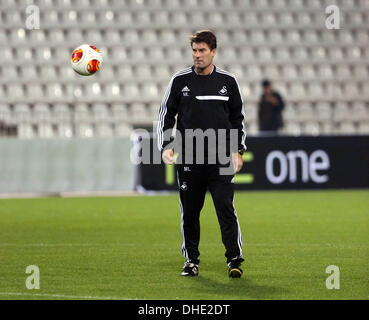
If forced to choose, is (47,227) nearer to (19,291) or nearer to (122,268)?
(122,268)

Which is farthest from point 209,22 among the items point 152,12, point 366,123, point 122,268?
point 122,268

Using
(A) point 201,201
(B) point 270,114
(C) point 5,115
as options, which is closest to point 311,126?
(B) point 270,114

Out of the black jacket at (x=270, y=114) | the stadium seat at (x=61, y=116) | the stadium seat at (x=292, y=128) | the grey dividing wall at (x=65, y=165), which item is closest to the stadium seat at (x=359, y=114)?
the stadium seat at (x=292, y=128)

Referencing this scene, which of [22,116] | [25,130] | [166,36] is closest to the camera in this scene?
[22,116]

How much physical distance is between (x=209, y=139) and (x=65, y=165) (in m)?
13.2

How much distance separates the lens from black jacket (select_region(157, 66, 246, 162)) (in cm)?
761

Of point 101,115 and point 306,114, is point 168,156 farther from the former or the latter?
point 306,114

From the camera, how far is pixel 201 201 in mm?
7844

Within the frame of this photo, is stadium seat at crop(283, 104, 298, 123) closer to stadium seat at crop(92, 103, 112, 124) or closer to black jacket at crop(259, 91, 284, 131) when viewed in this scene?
black jacket at crop(259, 91, 284, 131)

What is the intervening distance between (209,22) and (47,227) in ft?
49.6

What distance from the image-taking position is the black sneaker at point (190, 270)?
25.5 feet

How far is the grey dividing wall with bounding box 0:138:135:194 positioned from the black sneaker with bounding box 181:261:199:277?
1277 centimetres

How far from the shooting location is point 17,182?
20.2 meters

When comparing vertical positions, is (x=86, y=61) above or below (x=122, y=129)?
above
